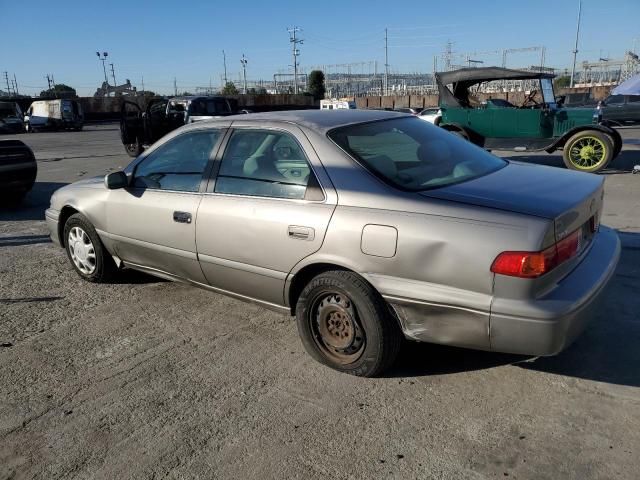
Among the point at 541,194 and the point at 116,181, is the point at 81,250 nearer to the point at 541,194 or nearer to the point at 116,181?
the point at 116,181

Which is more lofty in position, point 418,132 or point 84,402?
point 418,132

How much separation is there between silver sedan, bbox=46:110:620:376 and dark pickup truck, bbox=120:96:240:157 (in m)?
9.43

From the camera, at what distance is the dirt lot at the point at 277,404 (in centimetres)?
244

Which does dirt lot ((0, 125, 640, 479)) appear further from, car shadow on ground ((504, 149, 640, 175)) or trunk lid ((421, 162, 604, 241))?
car shadow on ground ((504, 149, 640, 175))

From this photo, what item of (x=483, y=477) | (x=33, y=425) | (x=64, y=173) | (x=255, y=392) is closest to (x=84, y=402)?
(x=33, y=425)

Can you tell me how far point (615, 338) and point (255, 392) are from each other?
7.67 ft

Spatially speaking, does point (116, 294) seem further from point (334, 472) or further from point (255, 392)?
point (334, 472)

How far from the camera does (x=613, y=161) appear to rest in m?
12.2

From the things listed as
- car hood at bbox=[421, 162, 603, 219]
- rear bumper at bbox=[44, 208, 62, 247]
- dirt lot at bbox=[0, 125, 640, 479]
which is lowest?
dirt lot at bbox=[0, 125, 640, 479]

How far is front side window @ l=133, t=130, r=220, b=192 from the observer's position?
3.87 m

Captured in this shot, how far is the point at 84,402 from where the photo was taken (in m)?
3.01

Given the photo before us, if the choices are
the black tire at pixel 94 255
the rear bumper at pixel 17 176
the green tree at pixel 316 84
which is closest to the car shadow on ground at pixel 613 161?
the black tire at pixel 94 255

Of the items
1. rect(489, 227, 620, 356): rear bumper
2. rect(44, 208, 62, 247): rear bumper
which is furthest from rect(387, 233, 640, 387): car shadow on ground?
rect(44, 208, 62, 247): rear bumper

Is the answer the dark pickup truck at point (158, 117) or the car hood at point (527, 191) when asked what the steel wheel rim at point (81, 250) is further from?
the dark pickup truck at point (158, 117)
